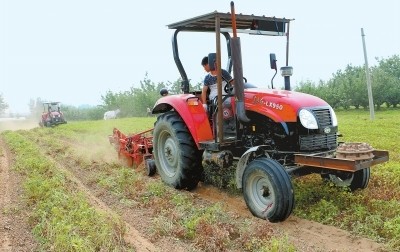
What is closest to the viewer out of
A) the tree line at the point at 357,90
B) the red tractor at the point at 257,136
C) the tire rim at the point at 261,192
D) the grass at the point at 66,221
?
the grass at the point at 66,221

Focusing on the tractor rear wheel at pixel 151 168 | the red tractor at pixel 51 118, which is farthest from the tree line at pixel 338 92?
the tractor rear wheel at pixel 151 168

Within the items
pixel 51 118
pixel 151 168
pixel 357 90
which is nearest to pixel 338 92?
pixel 357 90

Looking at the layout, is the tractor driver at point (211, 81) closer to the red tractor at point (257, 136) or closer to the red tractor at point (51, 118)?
the red tractor at point (257, 136)

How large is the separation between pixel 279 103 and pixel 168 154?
227 centimetres

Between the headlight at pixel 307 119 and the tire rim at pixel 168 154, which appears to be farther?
the tire rim at pixel 168 154

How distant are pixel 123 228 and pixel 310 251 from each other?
1.84m

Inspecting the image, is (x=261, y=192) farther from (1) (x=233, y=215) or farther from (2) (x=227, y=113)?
(2) (x=227, y=113)

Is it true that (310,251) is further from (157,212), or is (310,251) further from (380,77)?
(380,77)

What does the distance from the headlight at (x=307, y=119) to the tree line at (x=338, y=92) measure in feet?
65.2

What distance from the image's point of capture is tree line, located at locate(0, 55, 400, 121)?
32.9 m

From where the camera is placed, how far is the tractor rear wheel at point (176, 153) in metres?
5.96

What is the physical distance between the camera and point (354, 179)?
5.43 meters

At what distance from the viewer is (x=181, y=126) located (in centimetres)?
612

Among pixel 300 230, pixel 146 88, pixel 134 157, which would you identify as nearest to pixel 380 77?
pixel 146 88
